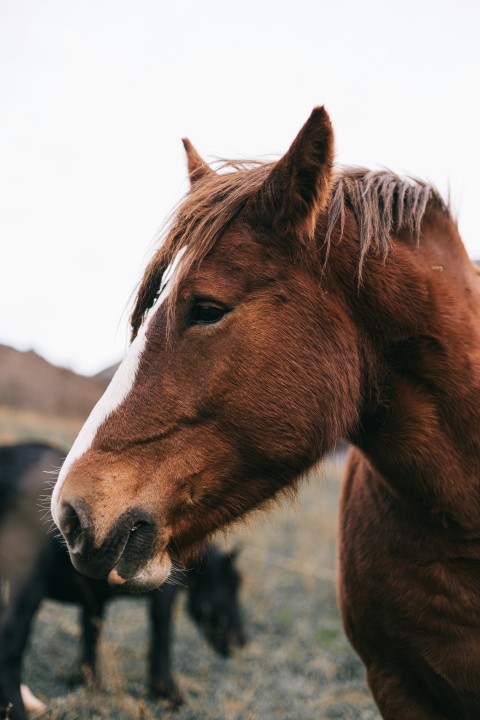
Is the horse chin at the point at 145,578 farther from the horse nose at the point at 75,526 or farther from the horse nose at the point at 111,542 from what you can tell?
the horse nose at the point at 75,526

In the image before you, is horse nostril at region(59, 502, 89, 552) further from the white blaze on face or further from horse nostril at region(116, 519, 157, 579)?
horse nostril at region(116, 519, 157, 579)

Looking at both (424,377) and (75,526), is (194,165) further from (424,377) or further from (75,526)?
(75,526)

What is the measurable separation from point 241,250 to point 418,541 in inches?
45.9

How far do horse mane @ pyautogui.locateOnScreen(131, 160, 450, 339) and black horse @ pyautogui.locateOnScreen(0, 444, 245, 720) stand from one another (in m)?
1.50

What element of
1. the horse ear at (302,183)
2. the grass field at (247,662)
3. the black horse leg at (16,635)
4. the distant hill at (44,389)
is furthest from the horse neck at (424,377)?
the distant hill at (44,389)

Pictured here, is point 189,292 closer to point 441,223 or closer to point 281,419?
point 281,419

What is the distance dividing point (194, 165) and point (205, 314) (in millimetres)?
1065

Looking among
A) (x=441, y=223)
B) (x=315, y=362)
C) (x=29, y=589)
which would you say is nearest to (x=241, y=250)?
(x=315, y=362)

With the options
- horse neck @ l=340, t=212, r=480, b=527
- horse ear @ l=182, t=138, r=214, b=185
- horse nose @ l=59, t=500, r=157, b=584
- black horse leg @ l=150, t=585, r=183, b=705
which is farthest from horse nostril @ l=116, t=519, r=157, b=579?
black horse leg @ l=150, t=585, r=183, b=705

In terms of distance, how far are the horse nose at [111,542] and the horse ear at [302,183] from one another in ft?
3.26

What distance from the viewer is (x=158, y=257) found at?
2.05 meters

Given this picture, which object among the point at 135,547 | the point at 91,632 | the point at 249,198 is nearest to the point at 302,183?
the point at 249,198

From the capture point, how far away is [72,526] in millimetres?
1753

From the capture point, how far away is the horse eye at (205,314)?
6.24ft
